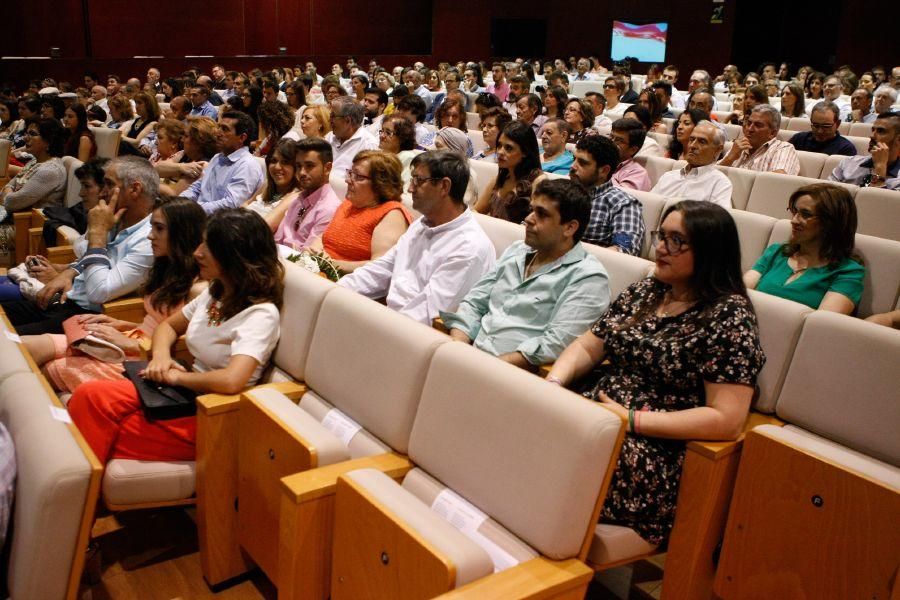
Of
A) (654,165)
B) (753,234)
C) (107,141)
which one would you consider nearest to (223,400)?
(753,234)

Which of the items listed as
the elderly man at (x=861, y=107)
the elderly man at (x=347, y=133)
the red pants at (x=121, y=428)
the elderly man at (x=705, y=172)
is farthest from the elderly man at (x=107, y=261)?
the elderly man at (x=861, y=107)

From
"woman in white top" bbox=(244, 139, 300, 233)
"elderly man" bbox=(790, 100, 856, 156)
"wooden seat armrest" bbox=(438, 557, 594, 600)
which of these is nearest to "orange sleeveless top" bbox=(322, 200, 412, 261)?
"woman in white top" bbox=(244, 139, 300, 233)

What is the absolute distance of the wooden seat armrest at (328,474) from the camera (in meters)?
1.68

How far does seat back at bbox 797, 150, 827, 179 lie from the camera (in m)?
4.78

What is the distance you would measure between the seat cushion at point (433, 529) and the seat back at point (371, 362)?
0.28 m

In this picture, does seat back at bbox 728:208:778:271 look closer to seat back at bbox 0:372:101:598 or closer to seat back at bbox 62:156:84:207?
seat back at bbox 0:372:101:598

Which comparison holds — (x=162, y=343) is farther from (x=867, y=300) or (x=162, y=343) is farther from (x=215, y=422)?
(x=867, y=300)

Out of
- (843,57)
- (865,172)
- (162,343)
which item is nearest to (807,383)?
(162,343)

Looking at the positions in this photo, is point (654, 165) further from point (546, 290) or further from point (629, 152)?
point (546, 290)

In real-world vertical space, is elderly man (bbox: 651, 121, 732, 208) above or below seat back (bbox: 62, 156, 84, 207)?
above

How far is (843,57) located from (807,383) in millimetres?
13905

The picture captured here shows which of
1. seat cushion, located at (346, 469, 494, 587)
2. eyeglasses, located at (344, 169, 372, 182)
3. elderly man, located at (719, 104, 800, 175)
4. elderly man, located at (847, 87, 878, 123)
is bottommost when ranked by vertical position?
seat cushion, located at (346, 469, 494, 587)

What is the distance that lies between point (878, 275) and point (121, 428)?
8.64 feet

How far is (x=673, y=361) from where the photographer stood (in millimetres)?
1940
